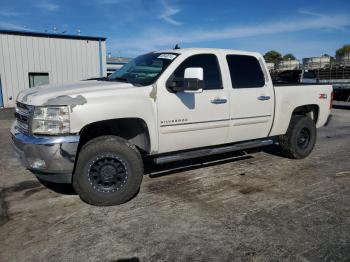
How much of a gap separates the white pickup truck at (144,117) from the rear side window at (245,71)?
0.02 meters

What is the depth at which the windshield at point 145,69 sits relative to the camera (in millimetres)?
4676

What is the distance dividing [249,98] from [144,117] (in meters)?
1.87

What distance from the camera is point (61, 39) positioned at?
20.2 m

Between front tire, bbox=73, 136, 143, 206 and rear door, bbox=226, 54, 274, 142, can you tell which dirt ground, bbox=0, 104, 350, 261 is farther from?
rear door, bbox=226, 54, 274, 142

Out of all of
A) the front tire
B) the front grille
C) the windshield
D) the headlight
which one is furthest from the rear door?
the front grille

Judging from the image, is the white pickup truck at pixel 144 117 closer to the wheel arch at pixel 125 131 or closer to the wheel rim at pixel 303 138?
the wheel arch at pixel 125 131

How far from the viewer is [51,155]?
12.5ft

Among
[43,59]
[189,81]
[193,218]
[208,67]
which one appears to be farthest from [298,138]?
[43,59]

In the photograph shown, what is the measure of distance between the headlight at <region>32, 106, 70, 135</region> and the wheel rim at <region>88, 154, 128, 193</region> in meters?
0.55

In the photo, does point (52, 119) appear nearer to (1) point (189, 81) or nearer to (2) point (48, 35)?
(1) point (189, 81)

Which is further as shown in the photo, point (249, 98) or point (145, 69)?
point (249, 98)

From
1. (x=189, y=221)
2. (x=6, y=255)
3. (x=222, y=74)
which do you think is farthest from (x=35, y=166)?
(x=222, y=74)

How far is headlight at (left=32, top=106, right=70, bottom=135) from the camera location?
3.82m

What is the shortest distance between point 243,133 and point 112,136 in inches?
85.7
